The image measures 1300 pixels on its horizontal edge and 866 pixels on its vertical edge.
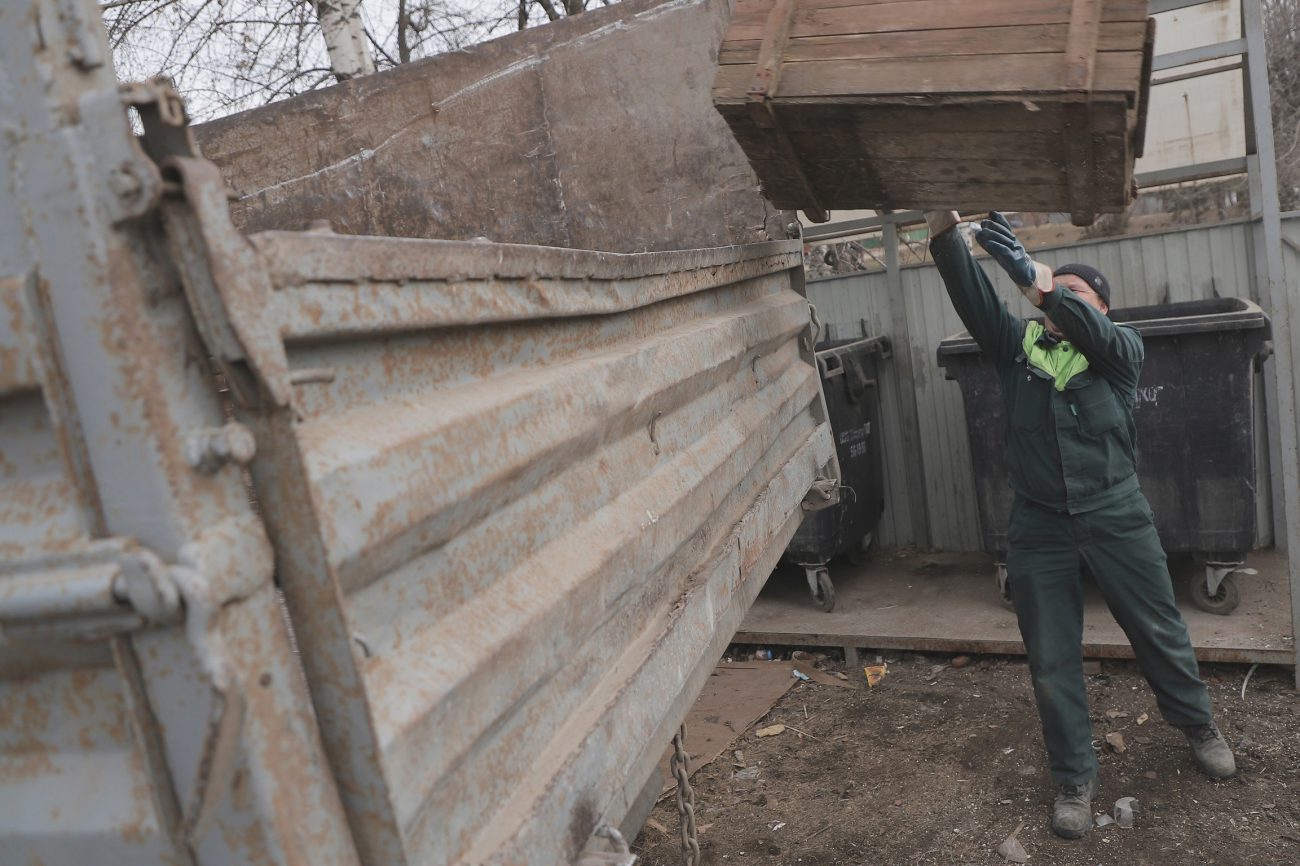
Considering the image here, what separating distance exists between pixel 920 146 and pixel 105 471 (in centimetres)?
220

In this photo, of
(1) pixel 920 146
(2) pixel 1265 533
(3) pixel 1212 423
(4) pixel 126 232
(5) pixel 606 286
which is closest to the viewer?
(4) pixel 126 232

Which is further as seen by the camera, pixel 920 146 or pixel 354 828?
pixel 920 146

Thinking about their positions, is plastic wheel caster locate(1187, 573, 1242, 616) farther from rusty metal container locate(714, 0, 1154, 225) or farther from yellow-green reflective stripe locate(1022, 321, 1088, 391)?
rusty metal container locate(714, 0, 1154, 225)

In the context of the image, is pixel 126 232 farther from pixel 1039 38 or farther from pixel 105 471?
pixel 1039 38

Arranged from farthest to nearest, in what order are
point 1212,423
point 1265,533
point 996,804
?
point 1265,533
point 1212,423
point 996,804

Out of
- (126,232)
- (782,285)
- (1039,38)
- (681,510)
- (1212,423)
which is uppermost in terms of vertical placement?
(1039,38)

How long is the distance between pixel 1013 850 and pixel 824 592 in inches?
86.1

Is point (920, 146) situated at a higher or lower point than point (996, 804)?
higher

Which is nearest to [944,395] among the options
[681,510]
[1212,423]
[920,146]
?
[1212,423]

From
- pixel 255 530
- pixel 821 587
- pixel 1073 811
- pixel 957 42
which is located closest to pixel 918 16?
pixel 957 42

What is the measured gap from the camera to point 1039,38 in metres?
2.31

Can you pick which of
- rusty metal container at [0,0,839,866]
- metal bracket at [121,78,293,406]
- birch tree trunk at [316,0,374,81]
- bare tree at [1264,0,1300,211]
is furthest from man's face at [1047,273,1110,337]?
bare tree at [1264,0,1300,211]

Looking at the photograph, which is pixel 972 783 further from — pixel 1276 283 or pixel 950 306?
pixel 950 306

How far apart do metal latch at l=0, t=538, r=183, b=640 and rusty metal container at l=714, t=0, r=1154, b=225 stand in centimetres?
204
